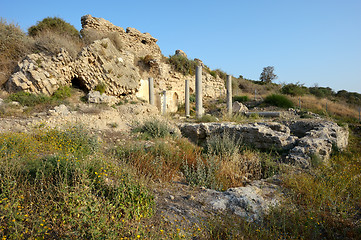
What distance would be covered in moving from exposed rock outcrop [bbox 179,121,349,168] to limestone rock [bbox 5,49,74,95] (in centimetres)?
679

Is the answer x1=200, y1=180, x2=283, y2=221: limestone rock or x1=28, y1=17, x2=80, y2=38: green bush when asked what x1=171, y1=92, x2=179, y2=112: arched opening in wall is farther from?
x1=200, y1=180, x2=283, y2=221: limestone rock

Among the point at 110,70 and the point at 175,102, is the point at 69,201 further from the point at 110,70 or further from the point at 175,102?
the point at 175,102

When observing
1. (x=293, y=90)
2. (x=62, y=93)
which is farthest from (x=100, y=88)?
(x=293, y=90)

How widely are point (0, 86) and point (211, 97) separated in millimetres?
18924

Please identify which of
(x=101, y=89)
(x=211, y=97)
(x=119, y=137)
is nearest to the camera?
(x=119, y=137)

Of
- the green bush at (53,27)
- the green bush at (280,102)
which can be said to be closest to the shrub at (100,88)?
the green bush at (53,27)

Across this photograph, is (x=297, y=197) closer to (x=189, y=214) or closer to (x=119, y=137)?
(x=189, y=214)

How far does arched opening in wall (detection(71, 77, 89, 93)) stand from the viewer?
41.7ft

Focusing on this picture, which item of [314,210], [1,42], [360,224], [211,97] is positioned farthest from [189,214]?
[211,97]

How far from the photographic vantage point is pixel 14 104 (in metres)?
8.71

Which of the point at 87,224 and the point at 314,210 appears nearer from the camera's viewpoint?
the point at 87,224

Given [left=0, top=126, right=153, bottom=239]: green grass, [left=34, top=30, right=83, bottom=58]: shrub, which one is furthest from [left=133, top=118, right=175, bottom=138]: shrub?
[left=34, top=30, right=83, bottom=58]: shrub

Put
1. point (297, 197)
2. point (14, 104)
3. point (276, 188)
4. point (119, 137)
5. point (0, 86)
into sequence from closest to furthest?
A: point (297, 197), point (276, 188), point (119, 137), point (14, 104), point (0, 86)

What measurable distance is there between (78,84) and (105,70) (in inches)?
71.1
